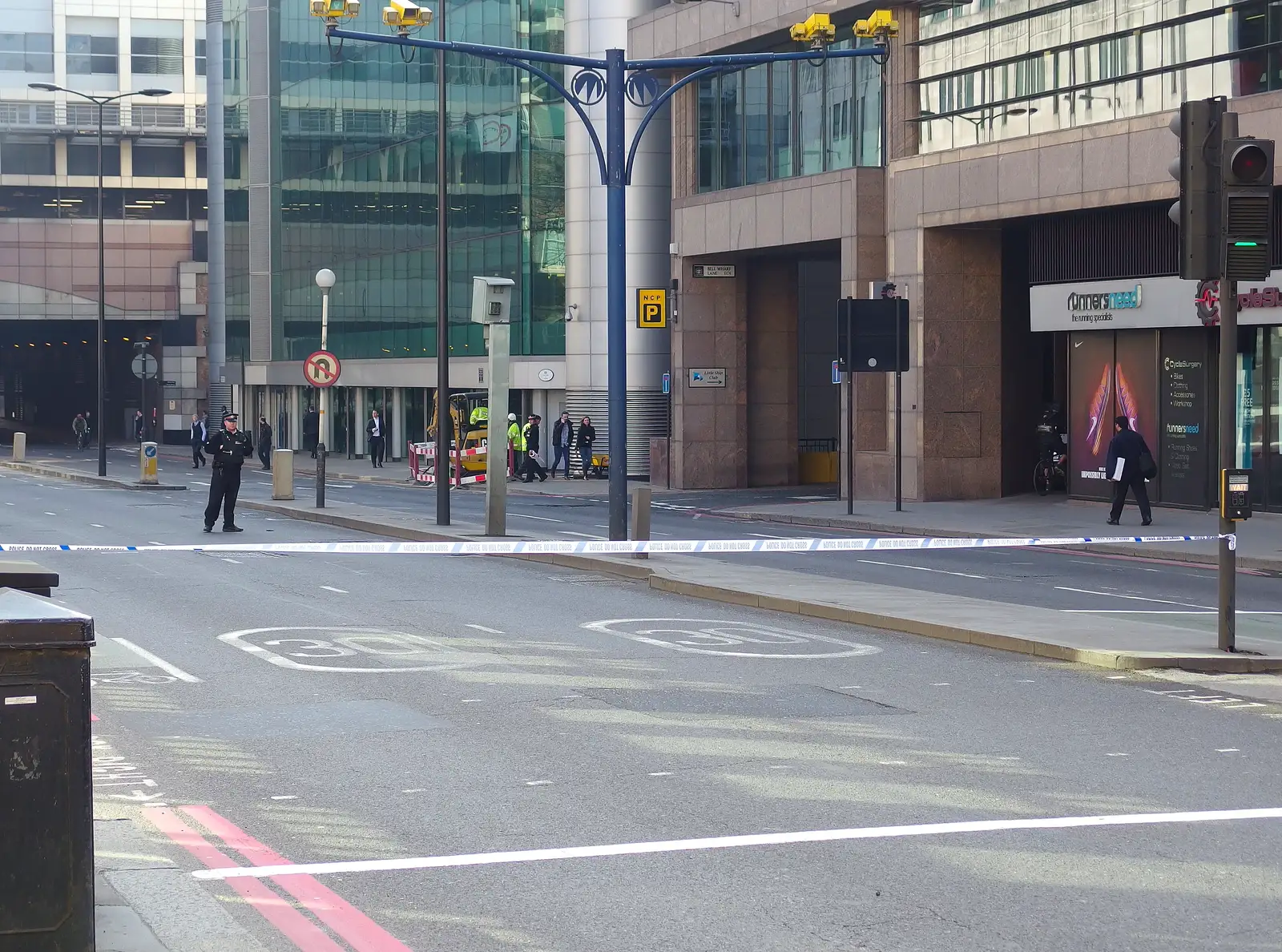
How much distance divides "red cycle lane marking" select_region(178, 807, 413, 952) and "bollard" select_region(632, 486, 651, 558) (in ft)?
43.2

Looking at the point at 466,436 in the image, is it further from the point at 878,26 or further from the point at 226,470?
the point at 878,26

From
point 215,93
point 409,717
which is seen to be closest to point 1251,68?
point 409,717

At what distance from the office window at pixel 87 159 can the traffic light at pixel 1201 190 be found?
9064 cm

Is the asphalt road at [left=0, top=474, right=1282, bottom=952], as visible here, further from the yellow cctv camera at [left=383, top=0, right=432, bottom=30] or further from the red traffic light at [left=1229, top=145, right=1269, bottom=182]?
the yellow cctv camera at [left=383, top=0, right=432, bottom=30]

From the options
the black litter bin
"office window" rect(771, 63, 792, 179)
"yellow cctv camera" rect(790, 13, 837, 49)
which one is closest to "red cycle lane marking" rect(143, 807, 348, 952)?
the black litter bin

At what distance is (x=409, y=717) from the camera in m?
10.9

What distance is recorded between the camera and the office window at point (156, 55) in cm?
10225

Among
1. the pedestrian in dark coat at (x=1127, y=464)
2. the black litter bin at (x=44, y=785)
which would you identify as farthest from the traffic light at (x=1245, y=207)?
the pedestrian in dark coat at (x=1127, y=464)

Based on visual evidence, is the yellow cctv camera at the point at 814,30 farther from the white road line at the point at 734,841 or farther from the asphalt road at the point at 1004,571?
the white road line at the point at 734,841

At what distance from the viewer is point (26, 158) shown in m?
95.9

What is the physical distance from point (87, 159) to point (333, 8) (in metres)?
81.7

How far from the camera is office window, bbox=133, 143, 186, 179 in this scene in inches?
3824

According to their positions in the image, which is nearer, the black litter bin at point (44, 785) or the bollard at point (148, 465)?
the black litter bin at point (44, 785)

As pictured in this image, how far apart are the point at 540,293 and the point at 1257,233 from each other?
133 ft
